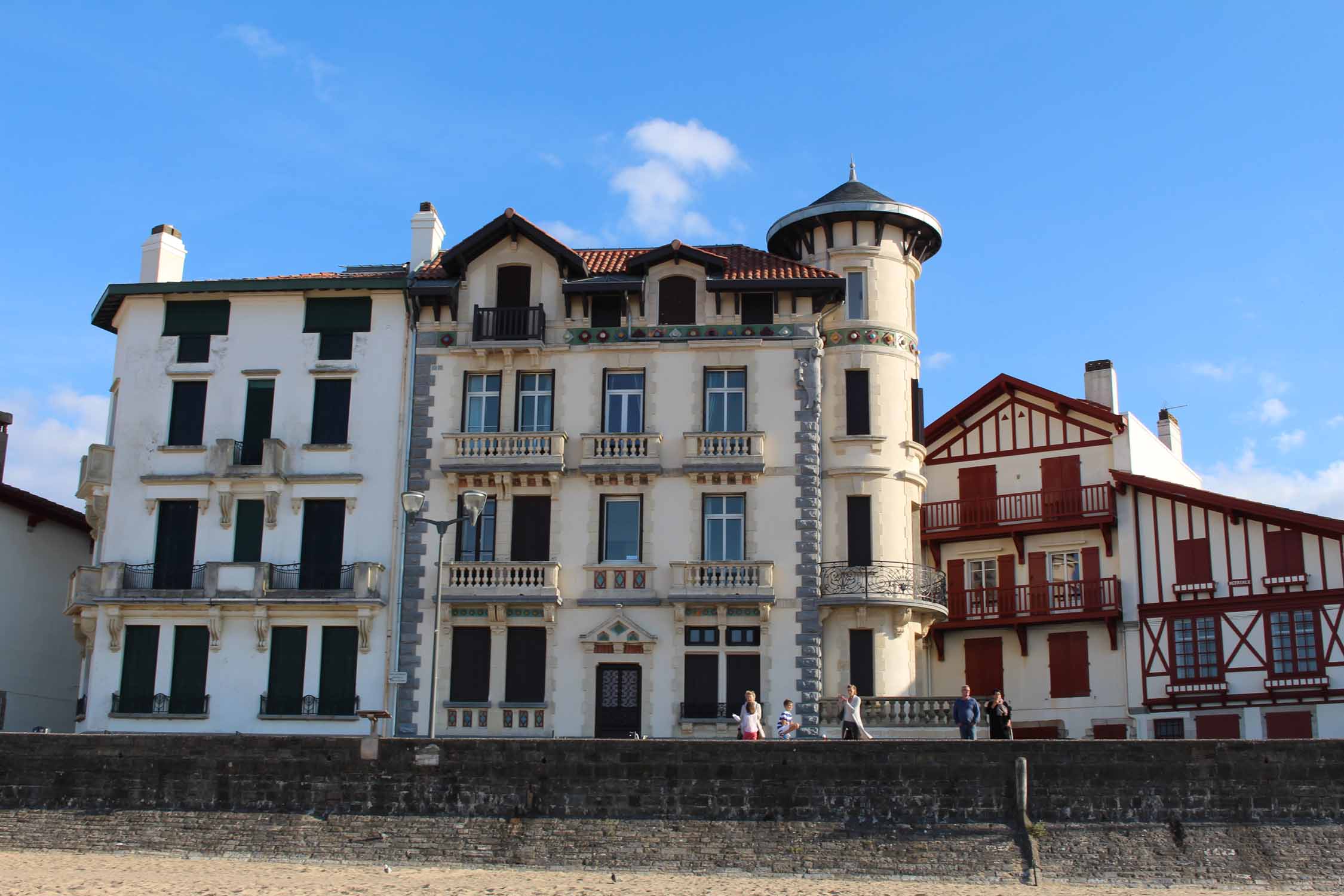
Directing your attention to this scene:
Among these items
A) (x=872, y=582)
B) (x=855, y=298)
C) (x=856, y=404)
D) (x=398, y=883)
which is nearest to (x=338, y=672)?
(x=398, y=883)

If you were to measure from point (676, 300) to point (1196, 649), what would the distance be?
16.3 metres

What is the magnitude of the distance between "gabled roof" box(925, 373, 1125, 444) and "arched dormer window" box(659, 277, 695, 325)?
11.4 m

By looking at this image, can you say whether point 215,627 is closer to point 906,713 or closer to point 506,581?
point 506,581

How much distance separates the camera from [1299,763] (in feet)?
92.2

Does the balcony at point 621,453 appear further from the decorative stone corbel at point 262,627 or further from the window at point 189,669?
the window at point 189,669

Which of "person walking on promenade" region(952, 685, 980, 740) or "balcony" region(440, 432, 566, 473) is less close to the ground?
"balcony" region(440, 432, 566, 473)

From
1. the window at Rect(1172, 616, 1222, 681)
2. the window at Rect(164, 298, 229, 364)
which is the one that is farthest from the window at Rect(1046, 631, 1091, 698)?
the window at Rect(164, 298, 229, 364)

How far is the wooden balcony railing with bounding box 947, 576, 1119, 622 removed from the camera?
145ft

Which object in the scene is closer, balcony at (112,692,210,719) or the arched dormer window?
balcony at (112,692,210,719)

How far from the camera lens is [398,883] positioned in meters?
26.9

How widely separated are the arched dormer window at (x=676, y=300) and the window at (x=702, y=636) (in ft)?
24.1

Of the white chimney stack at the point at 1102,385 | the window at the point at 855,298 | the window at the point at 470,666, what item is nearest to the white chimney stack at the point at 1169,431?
the white chimney stack at the point at 1102,385

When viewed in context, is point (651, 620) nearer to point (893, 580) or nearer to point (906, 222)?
point (893, 580)

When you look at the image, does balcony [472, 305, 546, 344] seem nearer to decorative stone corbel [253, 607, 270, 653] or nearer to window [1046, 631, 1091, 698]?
decorative stone corbel [253, 607, 270, 653]
